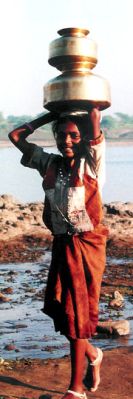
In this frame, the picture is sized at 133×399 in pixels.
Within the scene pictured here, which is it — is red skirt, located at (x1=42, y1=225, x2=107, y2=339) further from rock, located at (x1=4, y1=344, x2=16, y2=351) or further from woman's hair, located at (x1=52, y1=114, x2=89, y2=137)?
rock, located at (x1=4, y1=344, x2=16, y2=351)

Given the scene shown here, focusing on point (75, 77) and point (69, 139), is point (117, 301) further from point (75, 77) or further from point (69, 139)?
point (75, 77)

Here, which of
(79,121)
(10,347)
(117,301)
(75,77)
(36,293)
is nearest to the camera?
(75,77)

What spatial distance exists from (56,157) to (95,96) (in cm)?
49

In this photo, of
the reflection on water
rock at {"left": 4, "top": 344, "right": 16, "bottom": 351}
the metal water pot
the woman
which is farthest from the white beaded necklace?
rock at {"left": 4, "top": 344, "right": 16, "bottom": 351}

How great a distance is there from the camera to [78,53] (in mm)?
3875

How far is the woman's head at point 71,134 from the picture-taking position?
13.1ft

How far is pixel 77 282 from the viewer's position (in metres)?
3.93

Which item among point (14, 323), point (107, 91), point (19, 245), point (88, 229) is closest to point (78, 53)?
point (107, 91)

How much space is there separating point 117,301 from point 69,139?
10.8ft

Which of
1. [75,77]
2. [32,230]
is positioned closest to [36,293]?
[32,230]

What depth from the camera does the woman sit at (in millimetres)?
3924

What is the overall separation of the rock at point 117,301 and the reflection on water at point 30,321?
5 cm

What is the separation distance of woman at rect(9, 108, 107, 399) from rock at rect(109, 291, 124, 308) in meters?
2.86

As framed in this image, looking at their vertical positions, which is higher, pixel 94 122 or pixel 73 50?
pixel 73 50
